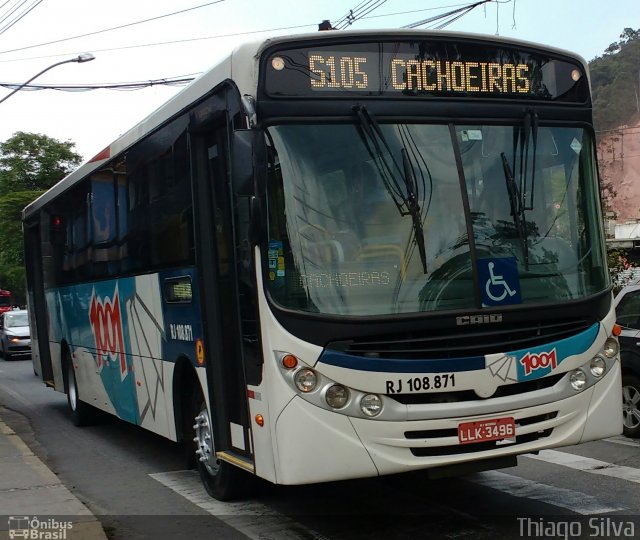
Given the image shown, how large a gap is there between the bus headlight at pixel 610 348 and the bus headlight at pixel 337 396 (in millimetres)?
1955

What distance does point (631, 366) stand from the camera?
9664 millimetres

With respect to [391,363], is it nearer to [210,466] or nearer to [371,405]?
[371,405]

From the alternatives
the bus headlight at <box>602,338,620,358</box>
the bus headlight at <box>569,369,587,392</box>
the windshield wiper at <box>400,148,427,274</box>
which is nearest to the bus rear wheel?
the windshield wiper at <box>400,148,427,274</box>

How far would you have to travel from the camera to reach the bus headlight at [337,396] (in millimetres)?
5707

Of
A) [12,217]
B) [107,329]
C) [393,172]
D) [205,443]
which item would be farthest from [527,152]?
[12,217]

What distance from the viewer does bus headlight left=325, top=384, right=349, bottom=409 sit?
571 cm

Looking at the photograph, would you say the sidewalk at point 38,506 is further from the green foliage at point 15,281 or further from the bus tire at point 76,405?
the green foliage at point 15,281

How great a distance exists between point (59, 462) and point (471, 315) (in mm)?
6158

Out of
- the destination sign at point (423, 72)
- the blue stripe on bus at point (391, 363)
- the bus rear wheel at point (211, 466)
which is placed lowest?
the bus rear wheel at point (211, 466)

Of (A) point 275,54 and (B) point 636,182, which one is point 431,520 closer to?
(A) point 275,54

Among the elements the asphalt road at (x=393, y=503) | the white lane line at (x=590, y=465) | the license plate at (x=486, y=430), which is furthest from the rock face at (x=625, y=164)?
the license plate at (x=486, y=430)

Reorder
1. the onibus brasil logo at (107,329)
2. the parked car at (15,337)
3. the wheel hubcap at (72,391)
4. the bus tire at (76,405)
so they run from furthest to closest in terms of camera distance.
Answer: the parked car at (15,337), the wheel hubcap at (72,391), the bus tire at (76,405), the onibus brasil logo at (107,329)

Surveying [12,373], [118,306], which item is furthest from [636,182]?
[118,306]

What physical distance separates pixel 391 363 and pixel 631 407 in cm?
499
